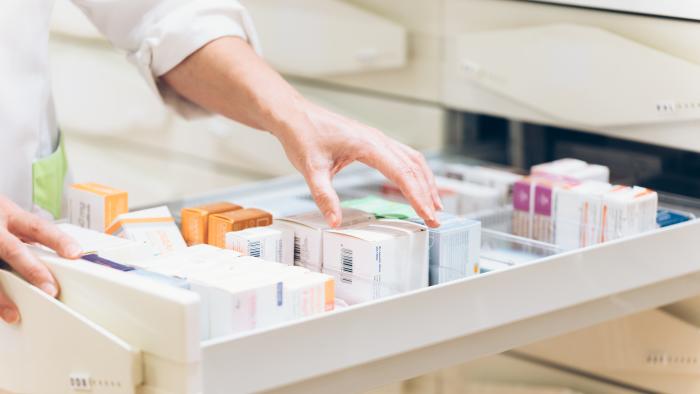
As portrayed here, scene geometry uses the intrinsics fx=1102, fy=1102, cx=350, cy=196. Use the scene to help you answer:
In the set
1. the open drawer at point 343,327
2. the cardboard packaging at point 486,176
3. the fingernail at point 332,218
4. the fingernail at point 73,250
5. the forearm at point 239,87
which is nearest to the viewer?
the open drawer at point 343,327

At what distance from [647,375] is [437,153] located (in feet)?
1.39

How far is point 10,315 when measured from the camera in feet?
2.84

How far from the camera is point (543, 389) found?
1.48 meters

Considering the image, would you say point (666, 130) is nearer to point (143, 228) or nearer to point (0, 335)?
point (143, 228)

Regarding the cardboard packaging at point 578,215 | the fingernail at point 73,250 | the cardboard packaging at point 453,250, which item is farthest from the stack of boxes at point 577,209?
the fingernail at point 73,250

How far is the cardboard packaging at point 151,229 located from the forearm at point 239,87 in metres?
0.14

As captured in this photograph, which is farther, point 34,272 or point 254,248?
point 254,248

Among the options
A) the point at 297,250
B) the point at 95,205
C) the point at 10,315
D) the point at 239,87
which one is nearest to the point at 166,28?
the point at 239,87

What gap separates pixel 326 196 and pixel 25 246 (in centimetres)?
27

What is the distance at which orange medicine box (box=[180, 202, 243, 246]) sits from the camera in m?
1.04

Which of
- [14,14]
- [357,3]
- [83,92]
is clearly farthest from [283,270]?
[83,92]

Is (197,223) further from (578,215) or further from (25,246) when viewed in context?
(578,215)

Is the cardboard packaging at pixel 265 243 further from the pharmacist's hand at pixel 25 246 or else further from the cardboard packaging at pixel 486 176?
the cardboard packaging at pixel 486 176

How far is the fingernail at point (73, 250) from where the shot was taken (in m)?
0.87
